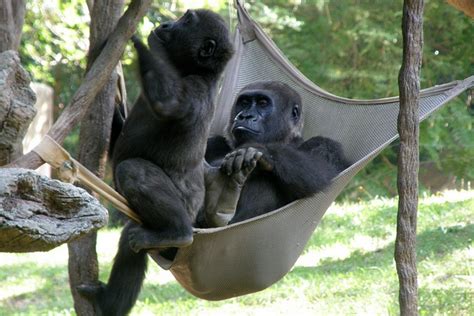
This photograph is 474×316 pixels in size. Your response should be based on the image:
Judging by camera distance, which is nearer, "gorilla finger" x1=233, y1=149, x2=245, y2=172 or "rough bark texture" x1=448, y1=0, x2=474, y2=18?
"rough bark texture" x1=448, y1=0, x2=474, y2=18

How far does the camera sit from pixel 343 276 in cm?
496

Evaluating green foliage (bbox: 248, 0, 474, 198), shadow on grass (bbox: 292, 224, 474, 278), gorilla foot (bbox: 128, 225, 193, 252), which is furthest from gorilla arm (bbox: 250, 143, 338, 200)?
green foliage (bbox: 248, 0, 474, 198)

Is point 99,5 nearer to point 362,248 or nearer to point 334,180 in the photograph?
point 334,180

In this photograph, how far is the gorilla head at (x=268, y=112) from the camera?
3.81m

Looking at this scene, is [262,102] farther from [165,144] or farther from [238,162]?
[165,144]

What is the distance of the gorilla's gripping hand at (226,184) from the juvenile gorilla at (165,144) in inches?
4.2

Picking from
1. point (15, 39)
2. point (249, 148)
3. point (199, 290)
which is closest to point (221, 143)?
point (249, 148)

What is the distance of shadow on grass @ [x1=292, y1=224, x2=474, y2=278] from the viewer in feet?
17.0

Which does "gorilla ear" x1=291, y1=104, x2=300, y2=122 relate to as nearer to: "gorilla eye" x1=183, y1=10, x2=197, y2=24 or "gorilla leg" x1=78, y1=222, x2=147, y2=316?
"gorilla eye" x1=183, y1=10, x2=197, y2=24

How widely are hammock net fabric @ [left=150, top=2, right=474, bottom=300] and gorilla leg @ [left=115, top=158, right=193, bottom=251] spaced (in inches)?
4.2

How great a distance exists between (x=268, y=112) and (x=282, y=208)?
0.92 metres

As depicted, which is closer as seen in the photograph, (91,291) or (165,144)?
(165,144)

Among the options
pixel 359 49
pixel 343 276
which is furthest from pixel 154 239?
pixel 359 49

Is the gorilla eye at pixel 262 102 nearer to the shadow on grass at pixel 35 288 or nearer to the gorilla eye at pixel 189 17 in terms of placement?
the gorilla eye at pixel 189 17
